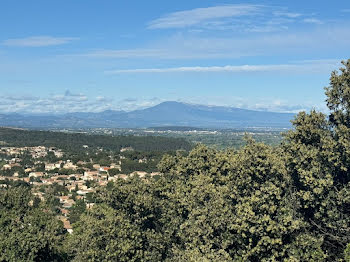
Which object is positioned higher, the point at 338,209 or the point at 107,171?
the point at 338,209

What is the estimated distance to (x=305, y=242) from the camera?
54.2ft

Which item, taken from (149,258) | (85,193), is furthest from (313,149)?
(85,193)

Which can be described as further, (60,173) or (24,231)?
(60,173)

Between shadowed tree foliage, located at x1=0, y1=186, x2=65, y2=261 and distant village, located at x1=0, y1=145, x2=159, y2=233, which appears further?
distant village, located at x1=0, y1=145, x2=159, y2=233

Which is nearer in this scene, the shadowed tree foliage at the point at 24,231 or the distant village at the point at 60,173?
the shadowed tree foliage at the point at 24,231

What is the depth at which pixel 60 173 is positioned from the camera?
3649 inches

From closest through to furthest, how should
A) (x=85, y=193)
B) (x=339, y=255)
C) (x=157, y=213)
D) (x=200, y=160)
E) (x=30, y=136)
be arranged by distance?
(x=339, y=255), (x=157, y=213), (x=200, y=160), (x=85, y=193), (x=30, y=136)

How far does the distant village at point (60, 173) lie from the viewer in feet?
218

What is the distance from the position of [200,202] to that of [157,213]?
3.31 metres

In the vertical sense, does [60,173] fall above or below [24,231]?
below

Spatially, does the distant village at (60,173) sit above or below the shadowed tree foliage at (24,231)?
below

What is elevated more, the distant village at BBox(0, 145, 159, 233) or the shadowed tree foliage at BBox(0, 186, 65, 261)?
the shadowed tree foliage at BBox(0, 186, 65, 261)

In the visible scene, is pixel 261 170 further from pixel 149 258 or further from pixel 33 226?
pixel 33 226

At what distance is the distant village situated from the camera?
2611 inches
